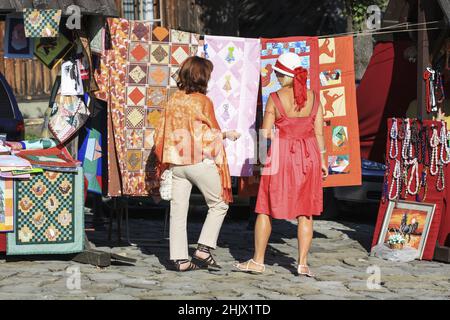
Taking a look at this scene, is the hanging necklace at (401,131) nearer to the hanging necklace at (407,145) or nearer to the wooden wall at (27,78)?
the hanging necklace at (407,145)

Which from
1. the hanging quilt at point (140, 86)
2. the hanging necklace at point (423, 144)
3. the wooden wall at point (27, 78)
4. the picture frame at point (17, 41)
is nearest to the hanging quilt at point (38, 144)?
the hanging quilt at point (140, 86)

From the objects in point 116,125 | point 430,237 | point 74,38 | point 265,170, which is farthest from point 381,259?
point 74,38

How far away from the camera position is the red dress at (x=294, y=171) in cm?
1019

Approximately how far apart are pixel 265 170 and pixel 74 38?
7.70ft

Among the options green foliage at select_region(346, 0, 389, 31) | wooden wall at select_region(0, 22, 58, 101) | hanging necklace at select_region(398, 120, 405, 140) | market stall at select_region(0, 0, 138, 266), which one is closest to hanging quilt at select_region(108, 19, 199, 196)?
market stall at select_region(0, 0, 138, 266)

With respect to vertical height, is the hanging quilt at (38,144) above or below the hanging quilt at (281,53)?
below

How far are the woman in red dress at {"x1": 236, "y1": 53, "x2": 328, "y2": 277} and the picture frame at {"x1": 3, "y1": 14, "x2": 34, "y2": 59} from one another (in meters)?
2.61

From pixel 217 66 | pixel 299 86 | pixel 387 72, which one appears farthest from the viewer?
pixel 387 72

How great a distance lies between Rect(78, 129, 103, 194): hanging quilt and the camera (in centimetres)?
1173

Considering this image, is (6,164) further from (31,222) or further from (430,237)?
(430,237)

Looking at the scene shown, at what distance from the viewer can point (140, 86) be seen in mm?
11383

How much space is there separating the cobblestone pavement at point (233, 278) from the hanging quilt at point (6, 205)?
363 millimetres

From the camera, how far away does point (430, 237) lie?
1157 centimetres

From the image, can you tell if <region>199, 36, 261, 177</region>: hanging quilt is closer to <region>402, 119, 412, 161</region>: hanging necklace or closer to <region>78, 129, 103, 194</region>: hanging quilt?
<region>78, 129, 103, 194</region>: hanging quilt
